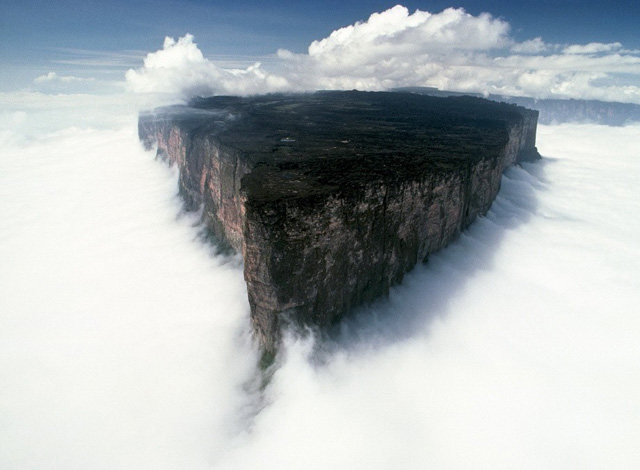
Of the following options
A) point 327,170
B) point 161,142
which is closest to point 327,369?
point 327,170

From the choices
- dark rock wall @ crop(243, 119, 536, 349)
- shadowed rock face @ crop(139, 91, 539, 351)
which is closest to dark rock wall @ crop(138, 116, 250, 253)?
shadowed rock face @ crop(139, 91, 539, 351)

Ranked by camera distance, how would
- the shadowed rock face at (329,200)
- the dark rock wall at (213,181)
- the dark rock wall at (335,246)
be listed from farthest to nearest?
the dark rock wall at (213,181) < the shadowed rock face at (329,200) < the dark rock wall at (335,246)

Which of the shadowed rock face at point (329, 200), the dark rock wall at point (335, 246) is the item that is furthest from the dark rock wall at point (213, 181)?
the dark rock wall at point (335, 246)

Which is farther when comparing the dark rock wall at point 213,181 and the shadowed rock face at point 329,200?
the dark rock wall at point 213,181

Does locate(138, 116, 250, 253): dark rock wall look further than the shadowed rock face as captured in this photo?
Yes

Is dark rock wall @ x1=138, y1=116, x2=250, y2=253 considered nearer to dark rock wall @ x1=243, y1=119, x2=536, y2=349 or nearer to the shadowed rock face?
the shadowed rock face

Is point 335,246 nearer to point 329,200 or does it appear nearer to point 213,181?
A: point 329,200

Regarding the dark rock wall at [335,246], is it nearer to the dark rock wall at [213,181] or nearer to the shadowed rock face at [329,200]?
the shadowed rock face at [329,200]

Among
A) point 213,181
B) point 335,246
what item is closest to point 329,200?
point 335,246
